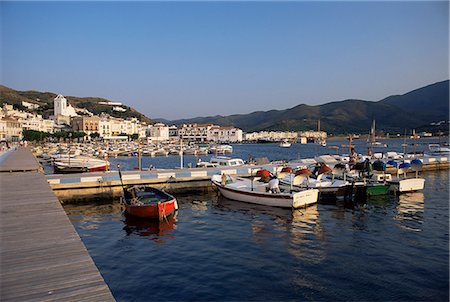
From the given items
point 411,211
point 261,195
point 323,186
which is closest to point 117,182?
point 261,195

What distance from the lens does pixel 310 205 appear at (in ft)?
77.3

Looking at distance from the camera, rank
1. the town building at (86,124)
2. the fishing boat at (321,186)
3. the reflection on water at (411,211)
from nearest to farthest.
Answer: the reflection on water at (411,211) → the fishing boat at (321,186) → the town building at (86,124)

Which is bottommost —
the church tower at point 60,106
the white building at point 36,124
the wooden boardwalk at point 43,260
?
the wooden boardwalk at point 43,260

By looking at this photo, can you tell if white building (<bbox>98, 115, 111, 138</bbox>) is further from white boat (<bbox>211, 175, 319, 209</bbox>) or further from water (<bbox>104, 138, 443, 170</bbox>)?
white boat (<bbox>211, 175, 319, 209</bbox>)

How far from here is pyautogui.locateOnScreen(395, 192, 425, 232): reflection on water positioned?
18.9m

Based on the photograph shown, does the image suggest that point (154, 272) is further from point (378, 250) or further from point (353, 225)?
point (353, 225)

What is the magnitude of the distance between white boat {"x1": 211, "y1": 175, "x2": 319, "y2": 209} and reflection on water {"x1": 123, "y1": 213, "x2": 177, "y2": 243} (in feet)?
21.2

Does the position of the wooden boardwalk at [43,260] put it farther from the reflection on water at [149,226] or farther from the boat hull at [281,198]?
the boat hull at [281,198]

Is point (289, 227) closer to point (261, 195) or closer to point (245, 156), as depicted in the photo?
point (261, 195)

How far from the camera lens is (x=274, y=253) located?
14453 millimetres

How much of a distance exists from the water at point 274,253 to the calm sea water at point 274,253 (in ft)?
0.14

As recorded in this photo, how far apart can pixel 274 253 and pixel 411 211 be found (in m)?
13.4

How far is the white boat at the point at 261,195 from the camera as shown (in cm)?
2255

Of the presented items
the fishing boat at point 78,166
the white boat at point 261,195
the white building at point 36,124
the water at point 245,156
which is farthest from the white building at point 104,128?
the white boat at point 261,195
